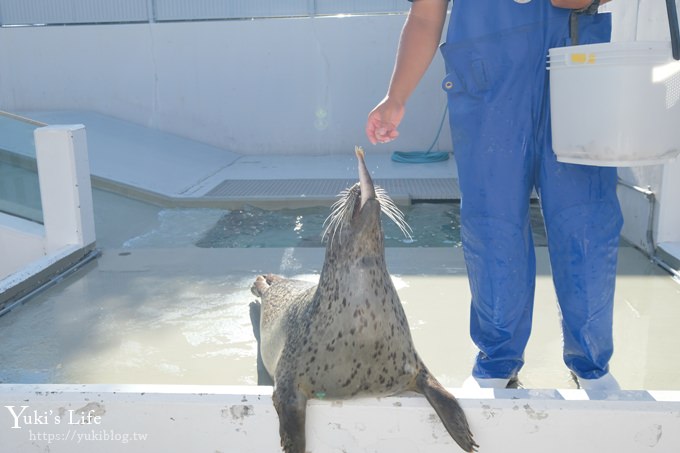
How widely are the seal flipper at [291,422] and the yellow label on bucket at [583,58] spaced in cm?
128

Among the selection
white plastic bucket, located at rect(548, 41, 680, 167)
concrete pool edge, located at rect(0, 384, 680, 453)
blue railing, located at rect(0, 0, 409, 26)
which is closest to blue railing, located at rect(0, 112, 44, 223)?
concrete pool edge, located at rect(0, 384, 680, 453)

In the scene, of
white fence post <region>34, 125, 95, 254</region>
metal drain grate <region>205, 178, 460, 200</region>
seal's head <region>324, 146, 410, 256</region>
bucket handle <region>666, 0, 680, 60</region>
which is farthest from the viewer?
metal drain grate <region>205, 178, 460, 200</region>

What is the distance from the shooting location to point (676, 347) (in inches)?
117

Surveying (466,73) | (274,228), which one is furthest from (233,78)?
(466,73)

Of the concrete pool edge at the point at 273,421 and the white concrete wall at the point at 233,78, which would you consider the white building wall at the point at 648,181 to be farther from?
the white concrete wall at the point at 233,78

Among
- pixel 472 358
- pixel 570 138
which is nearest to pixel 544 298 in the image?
pixel 472 358

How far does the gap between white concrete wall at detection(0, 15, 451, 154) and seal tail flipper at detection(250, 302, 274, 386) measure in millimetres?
5803

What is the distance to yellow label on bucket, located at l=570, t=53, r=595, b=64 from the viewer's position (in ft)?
6.63

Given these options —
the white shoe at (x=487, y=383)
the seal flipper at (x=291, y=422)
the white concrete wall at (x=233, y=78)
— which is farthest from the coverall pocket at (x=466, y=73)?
the white concrete wall at (x=233, y=78)

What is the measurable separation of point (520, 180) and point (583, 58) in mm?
463

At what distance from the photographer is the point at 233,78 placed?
9242 mm

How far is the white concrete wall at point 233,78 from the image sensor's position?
29.7 feet

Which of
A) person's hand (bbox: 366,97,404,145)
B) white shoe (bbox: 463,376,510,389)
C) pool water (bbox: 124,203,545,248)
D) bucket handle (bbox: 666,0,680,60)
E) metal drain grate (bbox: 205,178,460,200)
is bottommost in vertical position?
pool water (bbox: 124,203,545,248)

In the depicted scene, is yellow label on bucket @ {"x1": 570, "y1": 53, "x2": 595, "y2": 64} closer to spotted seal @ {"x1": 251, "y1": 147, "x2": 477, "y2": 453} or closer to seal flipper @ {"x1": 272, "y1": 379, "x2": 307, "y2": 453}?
spotted seal @ {"x1": 251, "y1": 147, "x2": 477, "y2": 453}
